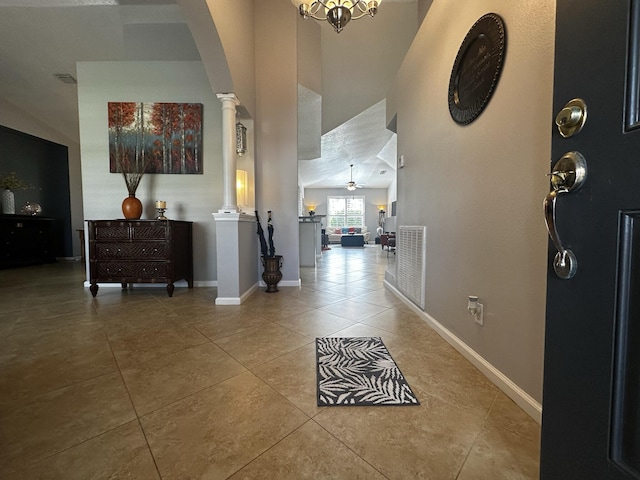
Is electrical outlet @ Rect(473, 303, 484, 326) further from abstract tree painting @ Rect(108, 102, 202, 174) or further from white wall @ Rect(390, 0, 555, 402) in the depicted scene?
abstract tree painting @ Rect(108, 102, 202, 174)

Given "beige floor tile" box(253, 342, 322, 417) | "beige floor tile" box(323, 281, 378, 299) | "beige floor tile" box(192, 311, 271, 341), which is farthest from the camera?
"beige floor tile" box(323, 281, 378, 299)

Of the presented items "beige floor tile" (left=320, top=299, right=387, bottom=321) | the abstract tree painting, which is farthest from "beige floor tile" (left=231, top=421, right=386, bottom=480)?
the abstract tree painting

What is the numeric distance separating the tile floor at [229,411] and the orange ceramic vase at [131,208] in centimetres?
136

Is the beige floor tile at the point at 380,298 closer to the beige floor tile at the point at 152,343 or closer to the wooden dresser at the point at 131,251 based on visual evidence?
the beige floor tile at the point at 152,343

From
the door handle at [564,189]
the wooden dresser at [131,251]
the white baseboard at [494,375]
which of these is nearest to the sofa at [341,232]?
the wooden dresser at [131,251]

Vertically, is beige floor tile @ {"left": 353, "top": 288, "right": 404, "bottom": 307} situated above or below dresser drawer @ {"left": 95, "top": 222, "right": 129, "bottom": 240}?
below

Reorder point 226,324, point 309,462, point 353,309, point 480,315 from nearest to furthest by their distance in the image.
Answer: point 309,462
point 480,315
point 226,324
point 353,309

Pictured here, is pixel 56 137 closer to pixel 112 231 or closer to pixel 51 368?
pixel 112 231

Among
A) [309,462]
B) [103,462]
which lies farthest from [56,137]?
[309,462]

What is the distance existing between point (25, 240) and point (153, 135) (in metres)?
4.47

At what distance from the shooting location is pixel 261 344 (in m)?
1.82

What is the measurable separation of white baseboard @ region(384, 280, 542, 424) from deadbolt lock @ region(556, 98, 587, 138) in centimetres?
111

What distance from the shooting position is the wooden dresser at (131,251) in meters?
3.02

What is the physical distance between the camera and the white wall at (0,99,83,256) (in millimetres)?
5281
